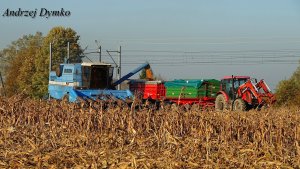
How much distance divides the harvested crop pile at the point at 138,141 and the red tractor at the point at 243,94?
482 inches

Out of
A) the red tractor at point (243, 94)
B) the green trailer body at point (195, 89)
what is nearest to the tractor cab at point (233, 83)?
the red tractor at point (243, 94)

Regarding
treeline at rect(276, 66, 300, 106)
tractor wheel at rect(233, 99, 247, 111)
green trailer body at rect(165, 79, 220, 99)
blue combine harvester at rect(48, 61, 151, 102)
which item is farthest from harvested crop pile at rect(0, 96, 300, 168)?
treeline at rect(276, 66, 300, 106)

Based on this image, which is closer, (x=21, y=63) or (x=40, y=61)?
(x=40, y=61)

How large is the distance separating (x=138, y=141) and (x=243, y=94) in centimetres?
1795

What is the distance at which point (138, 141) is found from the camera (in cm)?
645

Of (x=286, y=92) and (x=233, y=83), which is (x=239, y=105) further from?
(x=286, y=92)

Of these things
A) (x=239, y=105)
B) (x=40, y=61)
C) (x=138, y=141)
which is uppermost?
(x=40, y=61)

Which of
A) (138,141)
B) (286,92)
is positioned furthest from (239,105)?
(138,141)

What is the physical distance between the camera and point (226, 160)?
5.03 metres

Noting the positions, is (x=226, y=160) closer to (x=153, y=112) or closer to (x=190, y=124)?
(x=190, y=124)

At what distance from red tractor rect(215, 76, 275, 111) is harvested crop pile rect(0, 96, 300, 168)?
12230 millimetres

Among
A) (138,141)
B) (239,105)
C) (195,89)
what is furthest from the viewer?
(195,89)

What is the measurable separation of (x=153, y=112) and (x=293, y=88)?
20.6 m

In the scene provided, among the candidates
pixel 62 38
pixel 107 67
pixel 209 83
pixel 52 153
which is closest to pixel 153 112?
pixel 52 153
